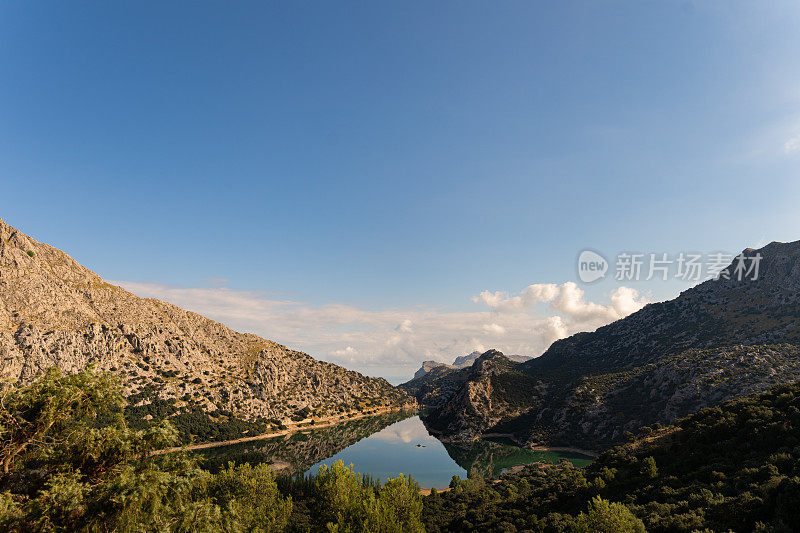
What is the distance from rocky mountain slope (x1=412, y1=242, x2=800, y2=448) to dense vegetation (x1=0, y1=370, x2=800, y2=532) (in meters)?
55.8

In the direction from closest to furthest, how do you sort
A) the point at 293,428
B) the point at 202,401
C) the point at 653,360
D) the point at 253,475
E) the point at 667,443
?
the point at 253,475, the point at 667,443, the point at 653,360, the point at 202,401, the point at 293,428

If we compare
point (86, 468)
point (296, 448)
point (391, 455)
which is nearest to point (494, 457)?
point (391, 455)

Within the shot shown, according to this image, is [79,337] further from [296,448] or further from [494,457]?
[494,457]

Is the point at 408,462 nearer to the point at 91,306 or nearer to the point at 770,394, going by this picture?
the point at 770,394

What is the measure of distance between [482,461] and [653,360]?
10383 cm

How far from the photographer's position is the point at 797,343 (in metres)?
119

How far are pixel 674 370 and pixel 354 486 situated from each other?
142 meters

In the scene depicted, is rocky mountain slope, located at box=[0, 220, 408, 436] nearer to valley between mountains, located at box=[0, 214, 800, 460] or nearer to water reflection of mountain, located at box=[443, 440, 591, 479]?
valley between mountains, located at box=[0, 214, 800, 460]

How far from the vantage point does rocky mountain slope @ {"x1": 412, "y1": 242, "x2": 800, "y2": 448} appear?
113m

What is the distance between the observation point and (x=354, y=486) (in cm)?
4838

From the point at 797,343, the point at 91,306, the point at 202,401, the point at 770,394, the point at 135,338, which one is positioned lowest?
the point at 202,401

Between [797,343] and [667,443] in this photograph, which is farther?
[797,343]

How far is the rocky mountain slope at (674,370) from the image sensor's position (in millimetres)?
113438

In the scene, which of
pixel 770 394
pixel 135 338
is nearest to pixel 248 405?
pixel 135 338
